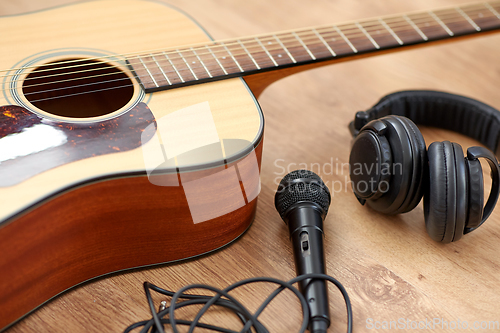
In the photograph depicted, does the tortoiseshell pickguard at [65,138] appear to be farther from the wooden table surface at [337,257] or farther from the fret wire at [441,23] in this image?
the fret wire at [441,23]

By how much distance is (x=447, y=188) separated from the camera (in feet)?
2.12

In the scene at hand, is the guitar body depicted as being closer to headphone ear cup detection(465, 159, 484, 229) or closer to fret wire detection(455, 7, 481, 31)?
headphone ear cup detection(465, 159, 484, 229)

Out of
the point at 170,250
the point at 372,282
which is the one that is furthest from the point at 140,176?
the point at 372,282

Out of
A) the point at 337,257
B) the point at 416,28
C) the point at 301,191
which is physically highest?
the point at 416,28

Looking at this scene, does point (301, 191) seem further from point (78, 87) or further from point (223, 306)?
point (78, 87)

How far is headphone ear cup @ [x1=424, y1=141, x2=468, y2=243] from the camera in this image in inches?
25.4

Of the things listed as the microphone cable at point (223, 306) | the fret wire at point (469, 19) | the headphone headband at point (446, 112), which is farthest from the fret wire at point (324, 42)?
the microphone cable at point (223, 306)

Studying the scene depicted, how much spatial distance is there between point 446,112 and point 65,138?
0.77 m

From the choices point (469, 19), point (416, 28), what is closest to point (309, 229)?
point (416, 28)

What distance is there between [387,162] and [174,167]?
34 centimetres

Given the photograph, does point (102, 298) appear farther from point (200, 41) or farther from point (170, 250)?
point (200, 41)

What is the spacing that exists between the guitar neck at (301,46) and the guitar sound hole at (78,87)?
0.17 ft

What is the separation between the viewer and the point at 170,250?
73 centimetres

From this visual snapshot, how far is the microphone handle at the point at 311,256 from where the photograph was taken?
2.02 ft
